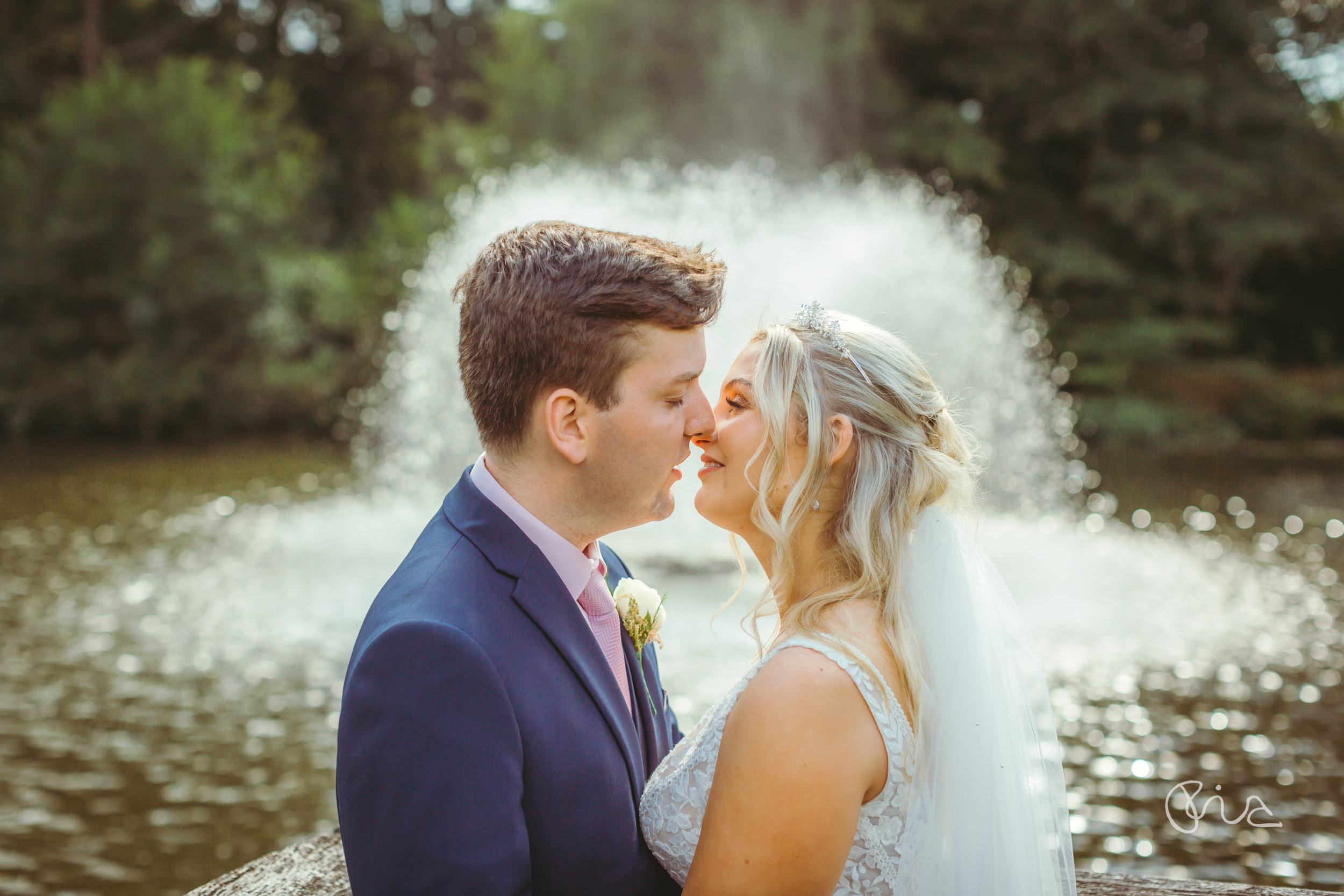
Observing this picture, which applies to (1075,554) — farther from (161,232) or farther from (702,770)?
(161,232)

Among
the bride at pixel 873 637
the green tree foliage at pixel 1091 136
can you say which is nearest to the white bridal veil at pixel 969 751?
the bride at pixel 873 637

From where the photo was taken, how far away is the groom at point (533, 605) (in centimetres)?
171

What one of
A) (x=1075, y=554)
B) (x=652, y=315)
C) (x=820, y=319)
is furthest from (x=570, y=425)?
(x=1075, y=554)

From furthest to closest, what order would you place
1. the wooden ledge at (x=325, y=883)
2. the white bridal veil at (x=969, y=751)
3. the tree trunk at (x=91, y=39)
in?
the tree trunk at (x=91, y=39) → the wooden ledge at (x=325, y=883) → the white bridal veil at (x=969, y=751)

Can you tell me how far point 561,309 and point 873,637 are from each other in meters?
0.88

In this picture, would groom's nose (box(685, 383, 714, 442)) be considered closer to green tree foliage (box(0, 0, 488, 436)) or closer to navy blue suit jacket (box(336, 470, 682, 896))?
navy blue suit jacket (box(336, 470, 682, 896))

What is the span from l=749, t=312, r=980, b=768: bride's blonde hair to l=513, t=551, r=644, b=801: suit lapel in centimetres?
40

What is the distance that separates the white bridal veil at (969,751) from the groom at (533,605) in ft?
1.77

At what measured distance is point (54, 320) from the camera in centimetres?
2311

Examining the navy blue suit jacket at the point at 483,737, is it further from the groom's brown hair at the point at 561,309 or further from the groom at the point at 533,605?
the groom's brown hair at the point at 561,309

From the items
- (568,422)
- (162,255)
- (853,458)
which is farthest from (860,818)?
(162,255)

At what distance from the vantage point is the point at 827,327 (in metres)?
2.38

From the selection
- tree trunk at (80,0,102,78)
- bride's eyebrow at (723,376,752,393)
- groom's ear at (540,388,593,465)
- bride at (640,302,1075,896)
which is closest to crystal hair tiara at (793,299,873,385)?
bride at (640,302,1075,896)

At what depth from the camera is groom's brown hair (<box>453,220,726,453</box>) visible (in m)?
2.00
